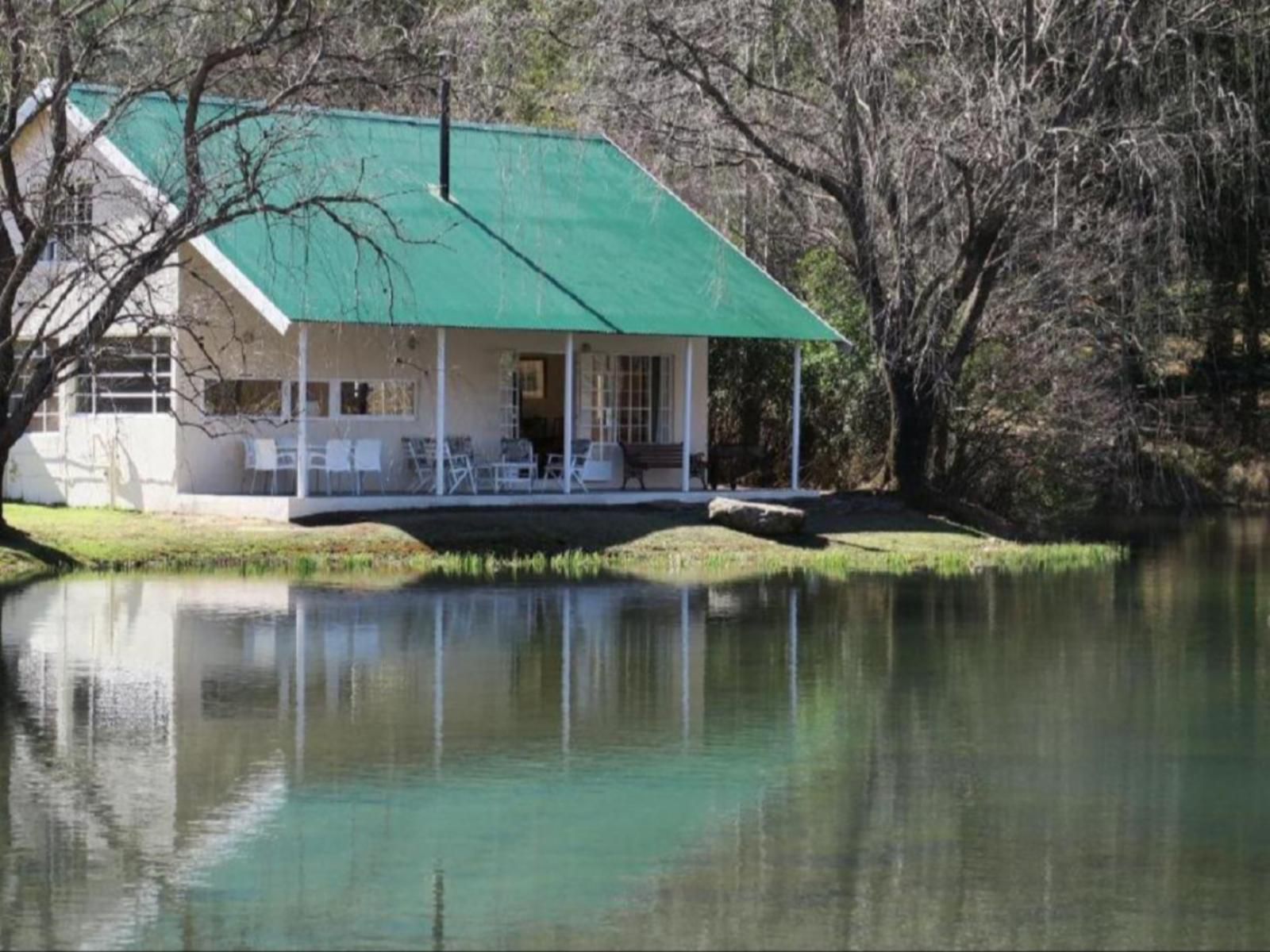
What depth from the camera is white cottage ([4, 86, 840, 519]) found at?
1129 inches

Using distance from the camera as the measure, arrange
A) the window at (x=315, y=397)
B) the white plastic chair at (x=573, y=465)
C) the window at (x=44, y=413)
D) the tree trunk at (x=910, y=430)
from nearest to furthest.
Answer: the window at (x=315, y=397), the window at (x=44, y=413), the white plastic chair at (x=573, y=465), the tree trunk at (x=910, y=430)

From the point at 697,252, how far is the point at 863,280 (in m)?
3.72

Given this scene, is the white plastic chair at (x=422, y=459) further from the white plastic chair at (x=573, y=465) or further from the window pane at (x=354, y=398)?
the white plastic chair at (x=573, y=465)

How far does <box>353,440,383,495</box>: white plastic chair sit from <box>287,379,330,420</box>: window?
92cm

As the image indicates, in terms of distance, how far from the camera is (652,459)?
107 feet

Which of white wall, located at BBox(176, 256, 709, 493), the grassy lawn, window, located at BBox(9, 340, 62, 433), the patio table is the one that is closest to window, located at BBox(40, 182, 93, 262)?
window, located at BBox(9, 340, 62, 433)

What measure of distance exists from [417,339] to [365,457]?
2.11 m

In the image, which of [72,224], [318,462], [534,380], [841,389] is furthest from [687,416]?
[72,224]

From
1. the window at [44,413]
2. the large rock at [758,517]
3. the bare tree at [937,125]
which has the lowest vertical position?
the large rock at [758,517]

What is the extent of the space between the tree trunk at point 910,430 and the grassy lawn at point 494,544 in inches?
52.9

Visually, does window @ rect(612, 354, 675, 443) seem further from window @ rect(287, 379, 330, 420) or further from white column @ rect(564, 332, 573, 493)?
window @ rect(287, 379, 330, 420)

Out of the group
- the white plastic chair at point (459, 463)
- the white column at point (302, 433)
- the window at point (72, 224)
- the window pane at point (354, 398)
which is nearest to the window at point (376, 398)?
the window pane at point (354, 398)

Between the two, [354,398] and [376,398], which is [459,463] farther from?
[354,398]

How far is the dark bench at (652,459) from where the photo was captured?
106ft
